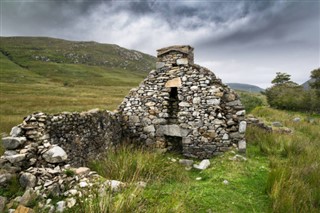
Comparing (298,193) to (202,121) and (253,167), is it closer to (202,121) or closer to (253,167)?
(253,167)

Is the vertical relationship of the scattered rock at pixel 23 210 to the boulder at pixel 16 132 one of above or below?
below

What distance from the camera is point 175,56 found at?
368 inches

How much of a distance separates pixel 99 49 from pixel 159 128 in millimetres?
182423

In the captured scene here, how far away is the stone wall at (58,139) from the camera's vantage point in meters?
5.05

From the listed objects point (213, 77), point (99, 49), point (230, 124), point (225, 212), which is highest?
point (99, 49)

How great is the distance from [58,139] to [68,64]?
11885 cm

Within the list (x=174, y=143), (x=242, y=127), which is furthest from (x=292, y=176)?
(x=174, y=143)

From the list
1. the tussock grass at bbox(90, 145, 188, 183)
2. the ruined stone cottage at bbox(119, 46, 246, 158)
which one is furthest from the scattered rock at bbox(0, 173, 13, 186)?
the ruined stone cottage at bbox(119, 46, 246, 158)

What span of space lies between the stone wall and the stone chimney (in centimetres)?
292

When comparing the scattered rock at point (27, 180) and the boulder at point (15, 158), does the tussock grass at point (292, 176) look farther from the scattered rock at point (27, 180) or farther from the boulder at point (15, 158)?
the boulder at point (15, 158)

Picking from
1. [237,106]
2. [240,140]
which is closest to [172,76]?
[237,106]

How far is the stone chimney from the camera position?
30.1 feet

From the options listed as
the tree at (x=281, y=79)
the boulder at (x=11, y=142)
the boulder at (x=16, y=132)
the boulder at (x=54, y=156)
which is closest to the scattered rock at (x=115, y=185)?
the boulder at (x=54, y=156)

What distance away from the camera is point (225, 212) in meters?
4.53
